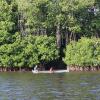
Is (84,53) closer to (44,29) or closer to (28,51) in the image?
(28,51)

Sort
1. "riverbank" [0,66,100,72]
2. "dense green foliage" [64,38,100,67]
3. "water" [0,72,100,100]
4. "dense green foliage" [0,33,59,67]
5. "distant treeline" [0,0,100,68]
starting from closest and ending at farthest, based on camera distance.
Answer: "water" [0,72,100,100] → "riverbank" [0,66,100,72] → "dense green foliage" [64,38,100,67] → "dense green foliage" [0,33,59,67] → "distant treeline" [0,0,100,68]

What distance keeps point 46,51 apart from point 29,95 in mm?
31891

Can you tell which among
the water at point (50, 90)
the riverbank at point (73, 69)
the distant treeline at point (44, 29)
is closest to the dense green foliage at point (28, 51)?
the distant treeline at point (44, 29)

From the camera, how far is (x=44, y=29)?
232 feet

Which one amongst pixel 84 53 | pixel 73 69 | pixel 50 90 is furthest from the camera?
pixel 84 53

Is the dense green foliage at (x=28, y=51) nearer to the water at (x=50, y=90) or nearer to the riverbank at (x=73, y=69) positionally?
the riverbank at (x=73, y=69)

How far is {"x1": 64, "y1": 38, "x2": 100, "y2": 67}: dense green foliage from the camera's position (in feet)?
212

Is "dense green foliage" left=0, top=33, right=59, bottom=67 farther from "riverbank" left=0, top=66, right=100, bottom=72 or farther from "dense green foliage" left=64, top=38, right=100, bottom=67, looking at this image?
"dense green foliage" left=64, top=38, right=100, bottom=67

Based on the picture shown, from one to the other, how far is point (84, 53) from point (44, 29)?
7307mm

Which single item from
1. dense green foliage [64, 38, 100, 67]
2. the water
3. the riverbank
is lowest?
the water

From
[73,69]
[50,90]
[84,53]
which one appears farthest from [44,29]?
[50,90]

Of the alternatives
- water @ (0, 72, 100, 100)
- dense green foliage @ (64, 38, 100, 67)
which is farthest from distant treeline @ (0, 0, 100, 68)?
water @ (0, 72, 100, 100)

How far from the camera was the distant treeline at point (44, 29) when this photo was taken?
219ft

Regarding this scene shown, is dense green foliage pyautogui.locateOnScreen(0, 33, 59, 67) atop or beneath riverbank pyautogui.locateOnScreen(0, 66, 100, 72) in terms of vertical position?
atop
